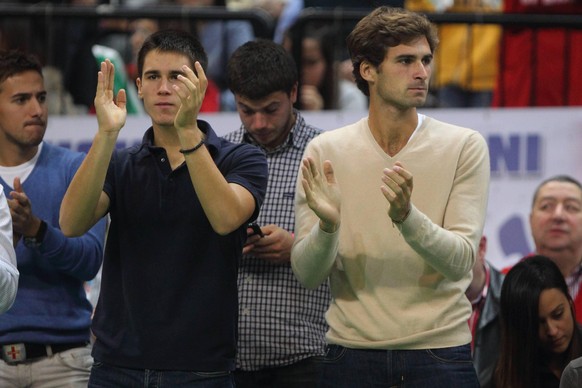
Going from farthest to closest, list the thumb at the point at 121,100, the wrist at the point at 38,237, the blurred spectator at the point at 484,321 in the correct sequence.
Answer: the blurred spectator at the point at 484,321 < the wrist at the point at 38,237 < the thumb at the point at 121,100

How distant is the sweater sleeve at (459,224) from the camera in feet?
14.3

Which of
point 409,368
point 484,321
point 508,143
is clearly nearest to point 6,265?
point 409,368

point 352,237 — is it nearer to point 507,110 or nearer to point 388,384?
point 388,384

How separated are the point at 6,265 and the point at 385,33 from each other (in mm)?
1717

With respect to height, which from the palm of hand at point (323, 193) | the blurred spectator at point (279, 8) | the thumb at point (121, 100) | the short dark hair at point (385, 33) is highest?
the blurred spectator at point (279, 8)

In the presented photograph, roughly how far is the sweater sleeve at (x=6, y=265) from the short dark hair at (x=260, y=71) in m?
1.43

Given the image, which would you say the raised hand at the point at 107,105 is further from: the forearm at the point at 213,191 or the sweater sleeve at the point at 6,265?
the sweater sleeve at the point at 6,265

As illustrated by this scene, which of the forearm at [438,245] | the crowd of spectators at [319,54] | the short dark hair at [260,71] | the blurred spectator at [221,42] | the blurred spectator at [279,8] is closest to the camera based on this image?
the forearm at [438,245]

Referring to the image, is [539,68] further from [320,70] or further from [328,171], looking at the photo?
[328,171]

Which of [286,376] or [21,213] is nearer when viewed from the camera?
[21,213]

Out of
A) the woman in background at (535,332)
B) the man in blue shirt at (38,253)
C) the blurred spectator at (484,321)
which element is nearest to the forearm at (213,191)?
the man in blue shirt at (38,253)

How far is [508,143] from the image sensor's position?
727 cm

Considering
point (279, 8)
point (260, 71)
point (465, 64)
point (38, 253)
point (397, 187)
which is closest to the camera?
point (397, 187)

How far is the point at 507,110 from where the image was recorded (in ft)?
24.0
